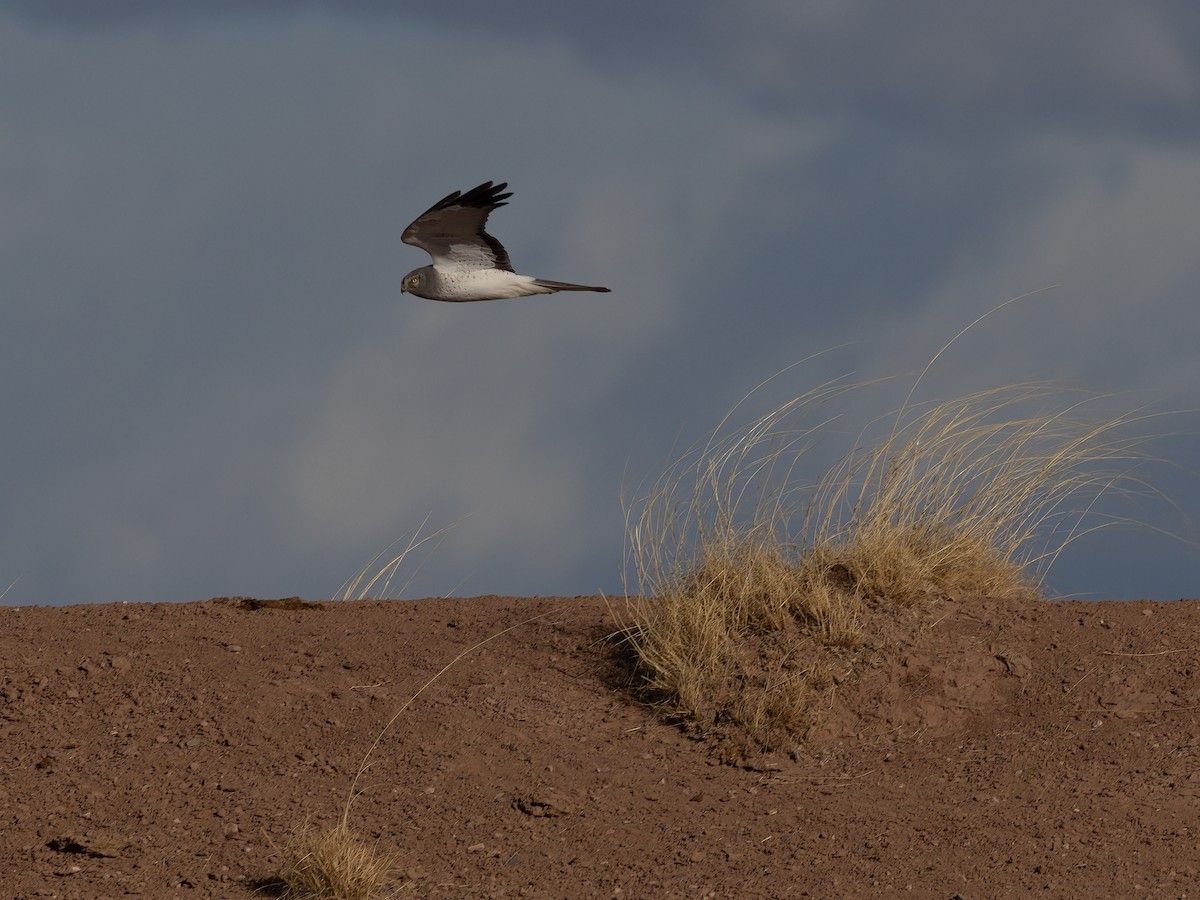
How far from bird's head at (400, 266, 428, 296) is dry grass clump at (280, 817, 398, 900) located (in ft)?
14.5

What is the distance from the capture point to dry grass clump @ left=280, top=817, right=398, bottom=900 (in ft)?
15.5

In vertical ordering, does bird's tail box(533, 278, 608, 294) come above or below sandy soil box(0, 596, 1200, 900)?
above

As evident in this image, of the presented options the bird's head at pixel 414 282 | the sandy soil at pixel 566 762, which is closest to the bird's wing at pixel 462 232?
the bird's head at pixel 414 282

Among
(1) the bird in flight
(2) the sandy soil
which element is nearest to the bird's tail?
(1) the bird in flight

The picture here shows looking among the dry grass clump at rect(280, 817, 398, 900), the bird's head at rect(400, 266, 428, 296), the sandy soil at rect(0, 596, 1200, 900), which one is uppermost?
the bird's head at rect(400, 266, 428, 296)

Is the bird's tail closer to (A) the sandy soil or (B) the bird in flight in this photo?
(B) the bird in flight

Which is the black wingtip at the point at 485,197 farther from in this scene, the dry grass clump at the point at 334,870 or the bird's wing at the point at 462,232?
the dry grass clump at the point at 334,870

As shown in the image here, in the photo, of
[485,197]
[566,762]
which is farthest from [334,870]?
[485,197]

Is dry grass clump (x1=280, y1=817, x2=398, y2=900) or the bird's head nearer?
dry grass clump (x1=280, y1=817, x2=398, y2=900)

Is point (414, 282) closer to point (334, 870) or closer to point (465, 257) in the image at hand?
point (465, 257)

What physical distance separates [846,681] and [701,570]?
2.77 feet

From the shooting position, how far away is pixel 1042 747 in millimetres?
5789

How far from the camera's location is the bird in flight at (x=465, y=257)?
24.7 feet

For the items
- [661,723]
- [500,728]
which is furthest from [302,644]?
[661,723]
